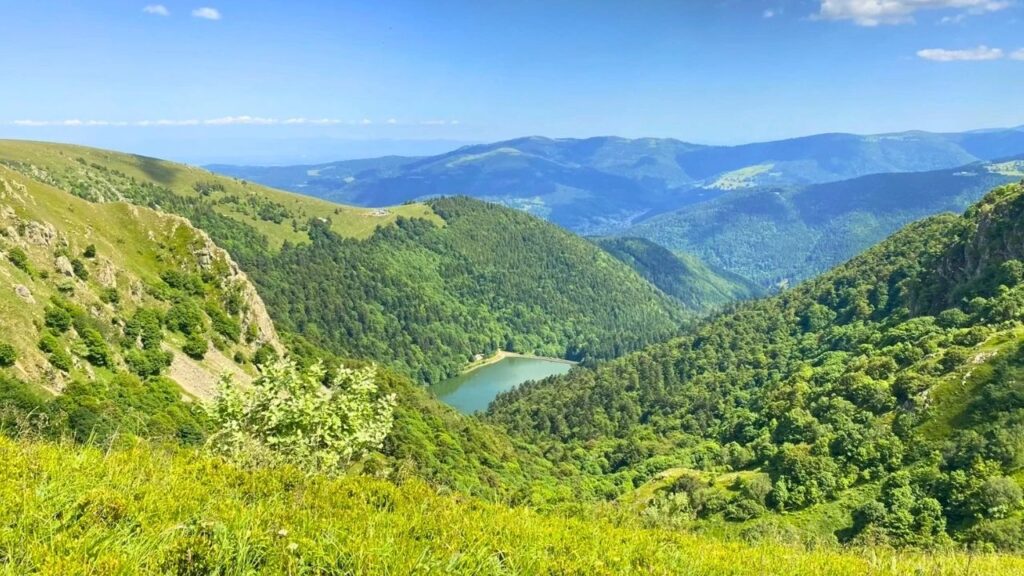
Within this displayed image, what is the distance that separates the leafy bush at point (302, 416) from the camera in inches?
429

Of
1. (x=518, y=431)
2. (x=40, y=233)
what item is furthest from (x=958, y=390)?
(x=518, y=431)

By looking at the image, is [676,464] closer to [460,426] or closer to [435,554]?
[460,426]

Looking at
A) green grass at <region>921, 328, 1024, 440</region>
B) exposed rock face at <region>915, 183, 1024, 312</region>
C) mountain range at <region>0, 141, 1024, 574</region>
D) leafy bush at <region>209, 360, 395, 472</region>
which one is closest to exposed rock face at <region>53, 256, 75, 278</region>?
mountain range at <region>0, 141, 1024, 574</region>

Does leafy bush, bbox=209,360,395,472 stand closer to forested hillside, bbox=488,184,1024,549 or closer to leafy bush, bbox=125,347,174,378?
forested hillside, bbox=488,184,1024,549

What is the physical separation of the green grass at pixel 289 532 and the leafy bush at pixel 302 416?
9.83 feet

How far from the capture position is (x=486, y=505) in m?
7.88

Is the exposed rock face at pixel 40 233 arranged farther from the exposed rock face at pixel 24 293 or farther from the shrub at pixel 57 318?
the shrub at pixel 57 318

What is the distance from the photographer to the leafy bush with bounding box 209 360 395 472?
1089 cm

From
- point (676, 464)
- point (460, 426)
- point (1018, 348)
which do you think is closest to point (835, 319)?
point (676, 464)

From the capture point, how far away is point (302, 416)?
1149 cm

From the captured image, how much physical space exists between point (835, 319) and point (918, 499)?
Answer: 9824cm

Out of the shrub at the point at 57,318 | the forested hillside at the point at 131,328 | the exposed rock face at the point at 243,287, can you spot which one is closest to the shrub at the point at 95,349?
the forested hillside at the point at 131,328

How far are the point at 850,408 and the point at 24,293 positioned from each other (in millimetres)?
83831

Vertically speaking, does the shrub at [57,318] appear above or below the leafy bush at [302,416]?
below
